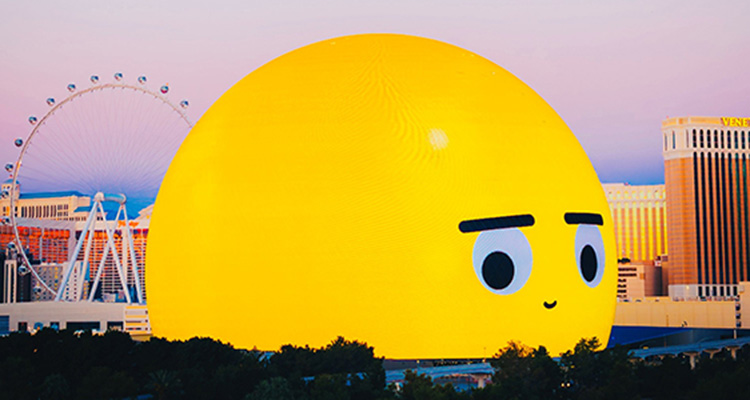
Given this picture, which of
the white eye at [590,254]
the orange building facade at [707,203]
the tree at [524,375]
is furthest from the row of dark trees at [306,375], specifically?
the orange building facade at [707,203]

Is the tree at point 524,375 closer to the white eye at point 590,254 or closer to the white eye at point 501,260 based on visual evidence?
the white eye at point 501,260

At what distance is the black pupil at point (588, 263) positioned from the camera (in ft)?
113

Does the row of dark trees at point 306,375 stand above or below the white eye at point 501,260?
below

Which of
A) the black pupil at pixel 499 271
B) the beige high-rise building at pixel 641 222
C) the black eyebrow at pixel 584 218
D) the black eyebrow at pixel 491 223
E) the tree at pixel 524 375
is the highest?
the beige high-rise building at pixel 641 222

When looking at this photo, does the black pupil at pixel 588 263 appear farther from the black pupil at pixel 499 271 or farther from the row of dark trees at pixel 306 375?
the black pupil at pixel 499 271

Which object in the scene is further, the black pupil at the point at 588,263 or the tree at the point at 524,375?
the black pupil at the point at 588,263

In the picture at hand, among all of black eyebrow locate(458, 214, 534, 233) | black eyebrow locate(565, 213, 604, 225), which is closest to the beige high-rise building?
black eyebrow locate(565, 213, 604, 225)

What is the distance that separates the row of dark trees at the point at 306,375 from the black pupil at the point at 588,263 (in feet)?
7.41

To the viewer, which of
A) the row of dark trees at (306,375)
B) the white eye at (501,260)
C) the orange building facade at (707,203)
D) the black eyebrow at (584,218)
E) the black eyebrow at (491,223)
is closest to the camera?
the row of dark trees at (306,375)

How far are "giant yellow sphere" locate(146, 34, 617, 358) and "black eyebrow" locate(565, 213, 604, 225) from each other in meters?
0.08

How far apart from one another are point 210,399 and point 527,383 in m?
9.02

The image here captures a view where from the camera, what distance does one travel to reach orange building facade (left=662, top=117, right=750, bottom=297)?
511ft

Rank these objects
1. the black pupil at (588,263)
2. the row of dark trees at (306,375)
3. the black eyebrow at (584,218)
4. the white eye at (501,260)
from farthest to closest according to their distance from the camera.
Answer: the black pupil at (588,263)
the black eyebrow at (584,218)
the white eye at (501,260)
the row of dark trees at (306,375)

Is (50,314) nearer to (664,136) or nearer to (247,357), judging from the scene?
(247,357)
